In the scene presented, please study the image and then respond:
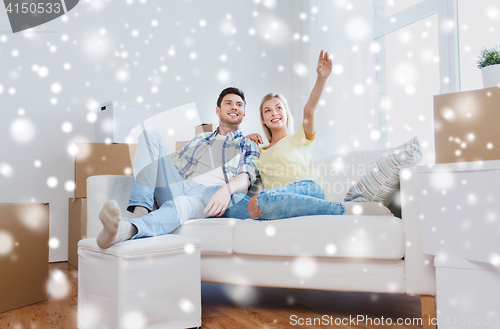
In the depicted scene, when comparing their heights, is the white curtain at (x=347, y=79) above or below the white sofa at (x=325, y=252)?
above

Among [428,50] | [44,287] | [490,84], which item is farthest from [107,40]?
[490,84]

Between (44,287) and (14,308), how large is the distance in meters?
0.13

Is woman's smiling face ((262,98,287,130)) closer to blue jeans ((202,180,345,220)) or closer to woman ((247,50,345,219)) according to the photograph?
woman ((247,50,345,219))

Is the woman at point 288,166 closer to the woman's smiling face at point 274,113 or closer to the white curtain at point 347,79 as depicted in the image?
the woman's smiling face at point 274,113

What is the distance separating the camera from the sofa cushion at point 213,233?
4.54 ft

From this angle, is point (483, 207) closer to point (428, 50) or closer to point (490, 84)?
point (490, 84)

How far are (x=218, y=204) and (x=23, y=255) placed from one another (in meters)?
0.80

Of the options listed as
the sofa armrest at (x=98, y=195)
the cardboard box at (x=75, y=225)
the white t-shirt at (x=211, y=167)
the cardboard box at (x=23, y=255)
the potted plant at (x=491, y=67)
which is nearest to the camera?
the potted plant at (x=491, y=67)

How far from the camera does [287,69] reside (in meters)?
3.51

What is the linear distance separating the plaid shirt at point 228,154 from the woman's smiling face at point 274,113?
0.14 meters

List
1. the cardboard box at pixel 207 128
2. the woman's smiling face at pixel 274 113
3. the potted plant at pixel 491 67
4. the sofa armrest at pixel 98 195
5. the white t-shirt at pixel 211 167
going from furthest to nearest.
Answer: the cardboard box at pixel 207 128
the woman's smiling face at pixel 274 113
the white t-shirt at pixel 211 167
the sofa armrest at pixel 98 195
the potted plant at pixel 491 67

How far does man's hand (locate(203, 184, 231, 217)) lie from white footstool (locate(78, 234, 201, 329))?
28 centimetres

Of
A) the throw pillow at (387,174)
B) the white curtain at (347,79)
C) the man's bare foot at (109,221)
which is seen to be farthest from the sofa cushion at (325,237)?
the white curtain at (347,79)

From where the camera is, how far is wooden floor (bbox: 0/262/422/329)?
1.28m
